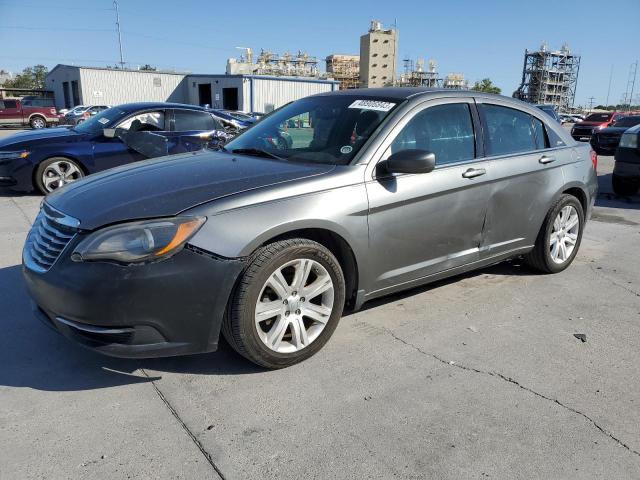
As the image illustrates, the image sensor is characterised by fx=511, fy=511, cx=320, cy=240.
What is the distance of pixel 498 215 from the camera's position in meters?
3.97

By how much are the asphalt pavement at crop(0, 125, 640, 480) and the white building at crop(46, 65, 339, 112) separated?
38.7 metres

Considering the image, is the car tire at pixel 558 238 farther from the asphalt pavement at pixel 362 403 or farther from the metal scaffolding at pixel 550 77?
the metal scaffolding at pixel 550 77

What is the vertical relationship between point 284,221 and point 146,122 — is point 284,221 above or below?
below

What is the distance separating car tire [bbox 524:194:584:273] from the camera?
4496 millimetres

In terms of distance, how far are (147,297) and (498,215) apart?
272 centimetres

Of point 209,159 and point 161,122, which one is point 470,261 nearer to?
point 209,159

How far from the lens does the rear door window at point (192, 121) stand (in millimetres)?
8398

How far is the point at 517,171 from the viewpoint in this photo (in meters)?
4.08

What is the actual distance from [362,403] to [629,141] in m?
8.05

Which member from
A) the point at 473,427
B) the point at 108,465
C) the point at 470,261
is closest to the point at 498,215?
the point at 470,261

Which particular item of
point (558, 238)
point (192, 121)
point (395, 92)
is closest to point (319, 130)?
point (395, 92)

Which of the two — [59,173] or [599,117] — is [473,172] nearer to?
[59,173]

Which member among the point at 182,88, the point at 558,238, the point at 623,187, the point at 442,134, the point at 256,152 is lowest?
the point at 623,187

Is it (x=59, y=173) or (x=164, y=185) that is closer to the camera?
(x=164, y=185)
